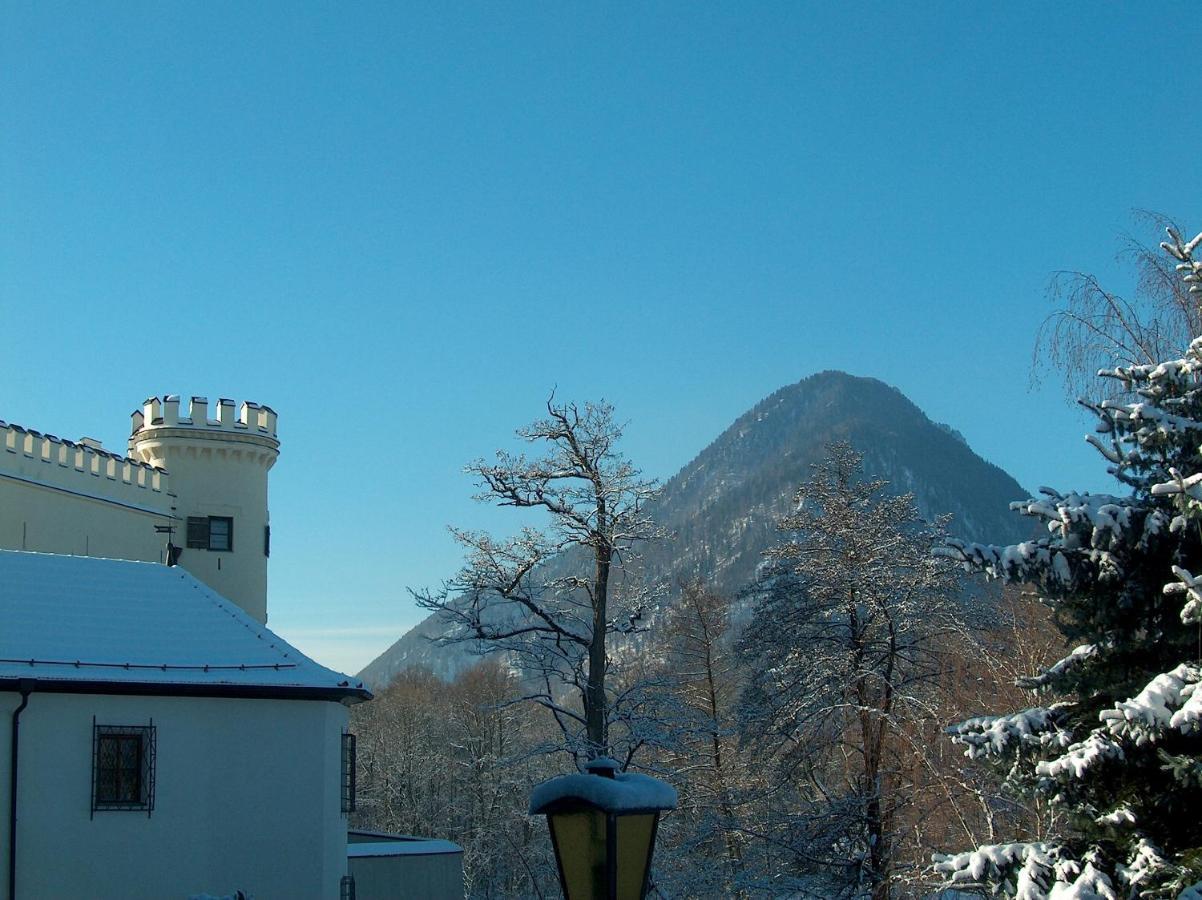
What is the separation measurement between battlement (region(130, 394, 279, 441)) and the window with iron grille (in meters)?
15.2

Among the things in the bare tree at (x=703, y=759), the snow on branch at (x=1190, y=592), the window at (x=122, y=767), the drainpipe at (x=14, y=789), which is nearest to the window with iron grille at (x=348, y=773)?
the window at (x=122, y=767)

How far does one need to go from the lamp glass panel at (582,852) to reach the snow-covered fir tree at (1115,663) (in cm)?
465

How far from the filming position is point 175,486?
34.8m

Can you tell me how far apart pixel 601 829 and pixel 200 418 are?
102 ft

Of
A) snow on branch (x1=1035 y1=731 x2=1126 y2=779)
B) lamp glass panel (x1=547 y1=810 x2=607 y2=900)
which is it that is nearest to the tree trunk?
snow on branch (x1=1035 y1=731 x2=1126 y2=779)

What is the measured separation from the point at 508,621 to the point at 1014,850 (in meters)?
16.2

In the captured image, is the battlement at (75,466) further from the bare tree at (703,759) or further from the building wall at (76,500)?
the bare tree at (703,759)

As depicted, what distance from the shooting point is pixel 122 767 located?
64.6 feet

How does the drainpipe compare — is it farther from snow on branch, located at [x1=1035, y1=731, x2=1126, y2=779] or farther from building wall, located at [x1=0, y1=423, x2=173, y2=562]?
snow on branch, located at [x1=1035, y1=731, x2=1126, y2=779]

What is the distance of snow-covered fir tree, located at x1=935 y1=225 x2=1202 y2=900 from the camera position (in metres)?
9.80

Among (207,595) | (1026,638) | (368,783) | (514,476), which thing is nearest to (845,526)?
(1026,638)

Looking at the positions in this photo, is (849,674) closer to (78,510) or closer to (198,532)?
(78,510)

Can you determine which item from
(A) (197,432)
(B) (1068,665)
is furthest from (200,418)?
(B) (1068,665)

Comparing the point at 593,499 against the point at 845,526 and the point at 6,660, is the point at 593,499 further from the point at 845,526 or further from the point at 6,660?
the point at 6,660
